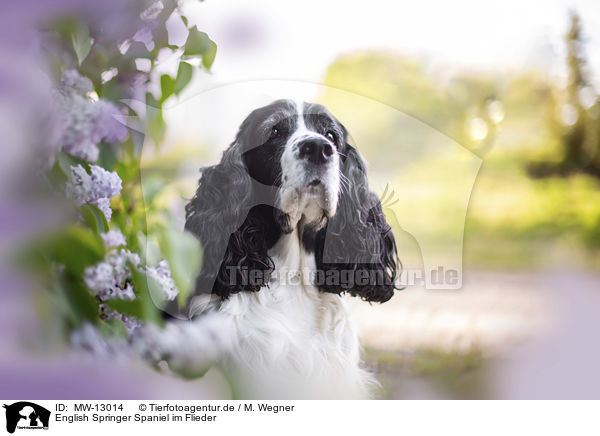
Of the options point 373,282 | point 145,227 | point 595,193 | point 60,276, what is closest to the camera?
point 60,276

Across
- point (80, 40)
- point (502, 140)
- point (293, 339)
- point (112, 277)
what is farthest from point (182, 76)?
point (502, 140)

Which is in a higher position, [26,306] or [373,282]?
[373,282]

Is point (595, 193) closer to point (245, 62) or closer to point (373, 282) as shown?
point (373, 282)

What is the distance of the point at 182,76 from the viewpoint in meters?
1.06

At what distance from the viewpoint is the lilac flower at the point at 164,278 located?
3.26ft

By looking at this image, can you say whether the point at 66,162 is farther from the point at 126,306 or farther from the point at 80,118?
the point at 126,306

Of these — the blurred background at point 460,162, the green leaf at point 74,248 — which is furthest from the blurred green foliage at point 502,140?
the green leaf at point 74,248

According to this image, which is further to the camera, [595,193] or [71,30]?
[595,193]

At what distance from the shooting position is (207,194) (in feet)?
3.65

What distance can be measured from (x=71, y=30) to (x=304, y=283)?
2.12ft

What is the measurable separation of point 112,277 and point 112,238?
0.21 feet

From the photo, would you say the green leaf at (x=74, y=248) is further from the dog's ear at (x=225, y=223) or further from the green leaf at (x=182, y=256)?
the dog's ear at (x=225, y=223)

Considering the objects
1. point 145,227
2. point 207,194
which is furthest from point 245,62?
point 145,227
